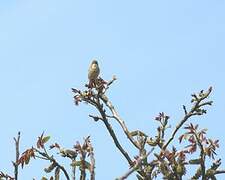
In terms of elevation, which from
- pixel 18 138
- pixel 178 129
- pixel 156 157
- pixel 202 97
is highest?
pixel 202 97

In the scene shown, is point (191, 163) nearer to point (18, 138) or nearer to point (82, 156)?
point (82, 156)

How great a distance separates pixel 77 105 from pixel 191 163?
7.71 ft

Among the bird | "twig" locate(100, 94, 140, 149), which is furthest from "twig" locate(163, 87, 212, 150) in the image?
the bird

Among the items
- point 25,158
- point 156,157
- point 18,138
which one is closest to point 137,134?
point 156,157

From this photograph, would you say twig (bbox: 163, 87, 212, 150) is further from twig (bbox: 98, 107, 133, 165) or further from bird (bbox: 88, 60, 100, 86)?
bird (bbox: 88, 60, 100, 86)

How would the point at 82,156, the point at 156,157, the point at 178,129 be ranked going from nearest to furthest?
1. the point at 82,156
2. the point at 156,157
3. the point at 178,129

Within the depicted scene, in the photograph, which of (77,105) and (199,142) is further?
(77,105)

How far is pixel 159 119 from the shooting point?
331 inches

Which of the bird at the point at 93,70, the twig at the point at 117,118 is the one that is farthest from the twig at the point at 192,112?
the bird at the point at 93,70

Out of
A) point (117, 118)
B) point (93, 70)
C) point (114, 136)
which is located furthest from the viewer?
point (93, 70)

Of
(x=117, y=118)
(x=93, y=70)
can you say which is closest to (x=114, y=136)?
(x=117, y=118)

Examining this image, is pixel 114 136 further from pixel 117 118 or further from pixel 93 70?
pixel 93 70

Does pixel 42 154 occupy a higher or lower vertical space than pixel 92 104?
lower

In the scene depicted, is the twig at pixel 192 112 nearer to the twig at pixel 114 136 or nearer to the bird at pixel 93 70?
the twig at pixel 114 136
